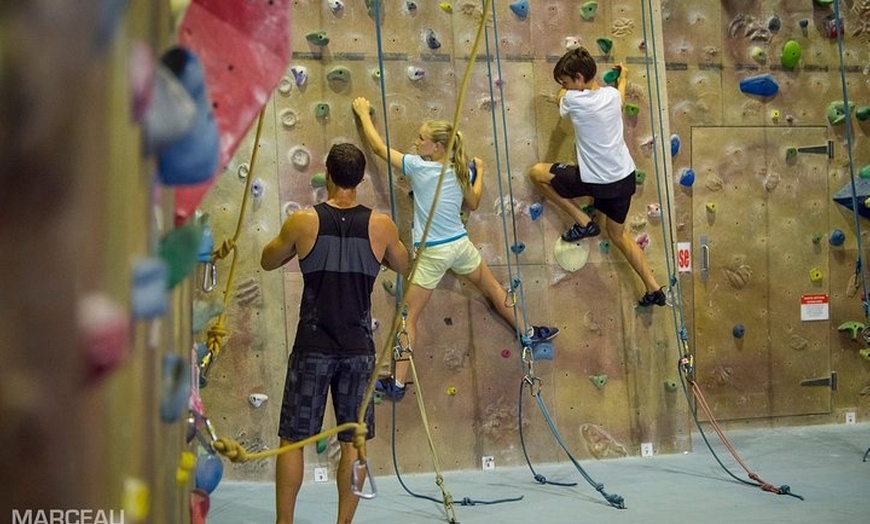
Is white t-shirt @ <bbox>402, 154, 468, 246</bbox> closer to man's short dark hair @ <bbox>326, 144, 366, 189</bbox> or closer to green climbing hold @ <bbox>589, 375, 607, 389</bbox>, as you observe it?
green climbing hold @ <bbox>589, 375, 607, 389</bbox>

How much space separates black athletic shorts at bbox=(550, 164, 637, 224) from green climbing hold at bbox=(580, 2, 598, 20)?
757 mm

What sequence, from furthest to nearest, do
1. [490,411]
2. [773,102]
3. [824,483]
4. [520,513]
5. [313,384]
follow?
[773,102] → [490,411] → [824,483] → [520,513] → [313,384]

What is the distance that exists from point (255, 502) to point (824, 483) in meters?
2.49

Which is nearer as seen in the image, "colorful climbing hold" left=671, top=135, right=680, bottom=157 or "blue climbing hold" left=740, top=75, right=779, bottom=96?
"colorful climbing hold" left=671, top=135, right=680, bottom=157

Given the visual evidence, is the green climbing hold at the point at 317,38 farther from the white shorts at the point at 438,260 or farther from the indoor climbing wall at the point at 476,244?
the white shorts at the point at 438,260

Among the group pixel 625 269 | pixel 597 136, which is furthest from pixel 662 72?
pixel 625 269

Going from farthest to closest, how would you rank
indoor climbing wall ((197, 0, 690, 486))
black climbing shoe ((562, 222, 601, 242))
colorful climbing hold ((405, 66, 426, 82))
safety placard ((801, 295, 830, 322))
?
safety placard ((801, 295, 830, 322))
black climbing shoe ((562, 222, 601, 242))
colorful climbing hold ((405, 66, 426, 82))
indoor climbing wall ((197, 0, 690, 486))

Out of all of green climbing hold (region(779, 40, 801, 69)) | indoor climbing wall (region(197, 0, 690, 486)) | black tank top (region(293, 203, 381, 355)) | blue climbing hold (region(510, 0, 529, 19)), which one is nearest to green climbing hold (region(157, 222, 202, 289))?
black tank top (region(293, 203, 381, 355))

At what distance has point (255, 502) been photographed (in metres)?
4.44

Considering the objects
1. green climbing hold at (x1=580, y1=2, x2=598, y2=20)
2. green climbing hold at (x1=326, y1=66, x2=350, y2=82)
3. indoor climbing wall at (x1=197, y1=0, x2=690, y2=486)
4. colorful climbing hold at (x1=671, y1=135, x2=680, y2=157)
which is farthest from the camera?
colorful climbing hold at (x1=671, y1=135, x2=680, y2=157)

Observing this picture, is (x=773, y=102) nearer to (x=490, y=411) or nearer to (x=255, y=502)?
(x=490, y=411)

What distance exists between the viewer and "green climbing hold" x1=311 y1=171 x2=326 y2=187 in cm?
489

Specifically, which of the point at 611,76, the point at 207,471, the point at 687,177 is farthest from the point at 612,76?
the point at 207,471

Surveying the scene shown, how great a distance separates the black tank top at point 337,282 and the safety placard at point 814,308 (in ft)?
12.2
